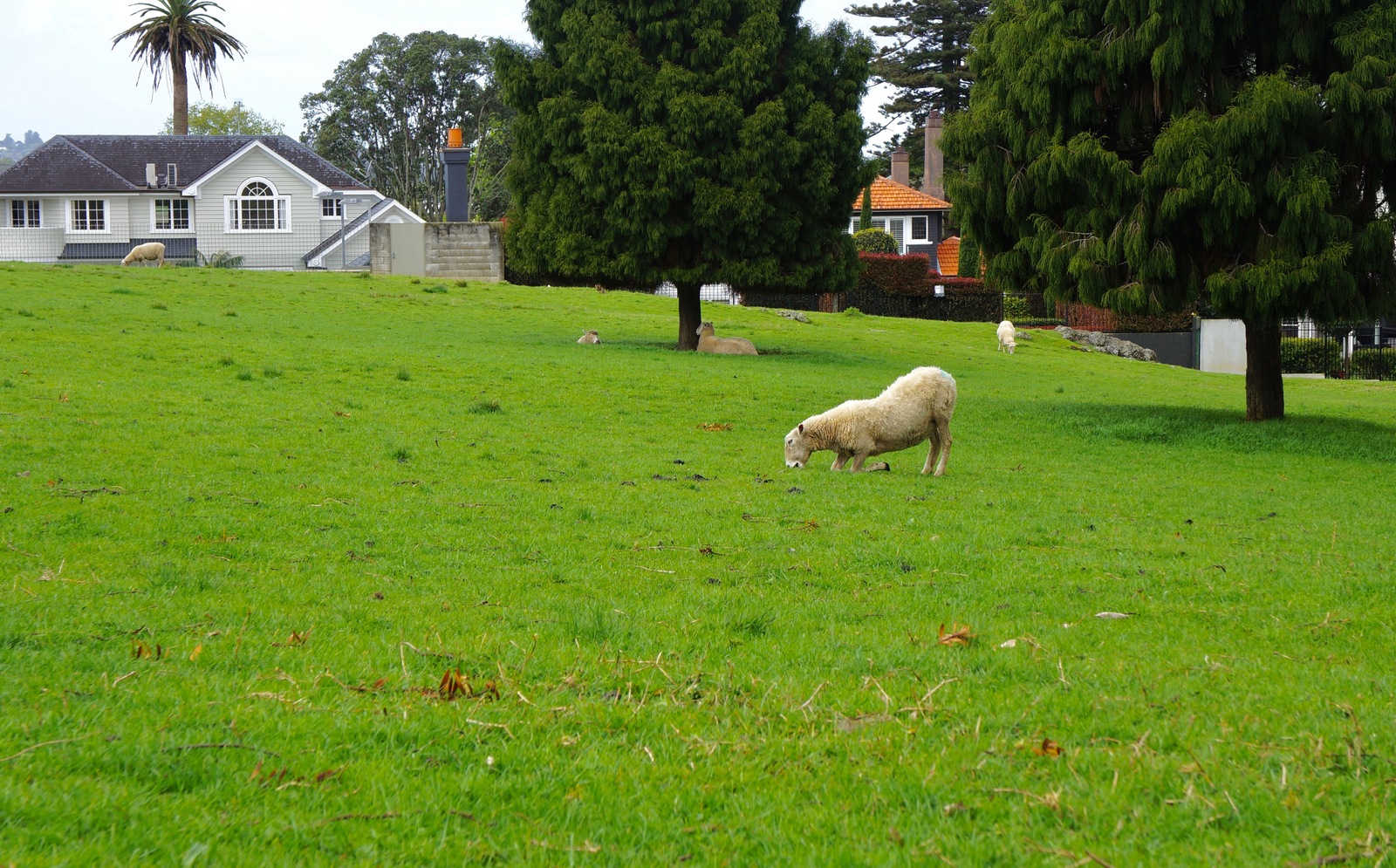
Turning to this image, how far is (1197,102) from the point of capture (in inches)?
719

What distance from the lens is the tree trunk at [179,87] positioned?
67.2 m

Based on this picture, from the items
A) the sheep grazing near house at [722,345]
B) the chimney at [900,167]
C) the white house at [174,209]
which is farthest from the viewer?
the chimney at [900,167]

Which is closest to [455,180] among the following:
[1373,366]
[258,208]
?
[258,208]

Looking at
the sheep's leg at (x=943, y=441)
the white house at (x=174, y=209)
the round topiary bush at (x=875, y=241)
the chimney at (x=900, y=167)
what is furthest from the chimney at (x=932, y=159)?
the sheep's leg at (x=943, y=441)

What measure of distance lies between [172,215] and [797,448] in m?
55.5

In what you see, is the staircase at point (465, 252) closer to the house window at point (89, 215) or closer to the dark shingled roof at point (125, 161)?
the dark shingled roof at point (125, 161)

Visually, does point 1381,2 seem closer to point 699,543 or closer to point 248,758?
point 699,543

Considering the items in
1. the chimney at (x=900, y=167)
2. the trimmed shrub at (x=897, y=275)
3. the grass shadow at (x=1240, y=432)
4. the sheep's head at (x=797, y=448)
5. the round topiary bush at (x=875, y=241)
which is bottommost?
the grass shadow at (x=1240, y=432)

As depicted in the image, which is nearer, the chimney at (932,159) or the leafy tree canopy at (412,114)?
the chimney at (932,159)

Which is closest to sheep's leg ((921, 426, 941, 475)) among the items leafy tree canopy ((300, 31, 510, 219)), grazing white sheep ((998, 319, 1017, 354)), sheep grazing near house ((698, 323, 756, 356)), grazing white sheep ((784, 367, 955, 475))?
grazing white sheep ((784, 367, 955, 475))

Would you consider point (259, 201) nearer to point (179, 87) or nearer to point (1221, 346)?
point (179, 87)

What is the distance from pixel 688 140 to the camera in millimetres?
27484

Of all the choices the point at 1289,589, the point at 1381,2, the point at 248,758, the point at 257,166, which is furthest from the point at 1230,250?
the point at 257,166

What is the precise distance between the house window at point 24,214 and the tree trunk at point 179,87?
10.1 meters
